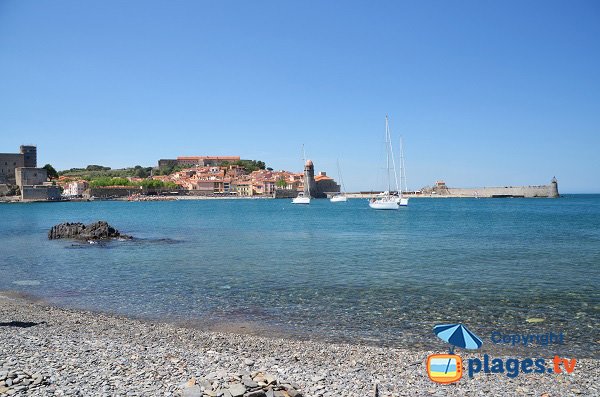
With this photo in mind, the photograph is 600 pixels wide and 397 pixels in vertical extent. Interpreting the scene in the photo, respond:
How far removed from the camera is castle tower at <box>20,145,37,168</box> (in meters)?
132

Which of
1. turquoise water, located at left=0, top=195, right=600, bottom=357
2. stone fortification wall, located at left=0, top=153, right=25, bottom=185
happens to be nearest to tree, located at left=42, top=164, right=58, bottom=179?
stone fortification wall, located at left=0, top=153, right=25, bottom=185

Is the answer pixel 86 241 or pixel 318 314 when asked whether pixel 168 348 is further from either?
pixel 86 241

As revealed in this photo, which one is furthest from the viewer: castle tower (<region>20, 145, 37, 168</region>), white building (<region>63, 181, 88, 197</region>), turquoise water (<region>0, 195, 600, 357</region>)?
white building (<region>63, 181, 88, 197</region>)

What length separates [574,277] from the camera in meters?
14.9

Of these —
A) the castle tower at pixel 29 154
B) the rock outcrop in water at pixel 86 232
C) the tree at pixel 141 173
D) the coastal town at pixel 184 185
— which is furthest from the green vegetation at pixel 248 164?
the rock outcrop in water at pixel 86 232

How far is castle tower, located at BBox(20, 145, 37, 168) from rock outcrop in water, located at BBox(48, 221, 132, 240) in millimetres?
117392

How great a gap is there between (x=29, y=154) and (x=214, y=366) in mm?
147079

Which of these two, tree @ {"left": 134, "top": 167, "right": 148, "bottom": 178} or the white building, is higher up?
tree @ {"left": 134, "top": 167, "right": 148, "bottom": 178}

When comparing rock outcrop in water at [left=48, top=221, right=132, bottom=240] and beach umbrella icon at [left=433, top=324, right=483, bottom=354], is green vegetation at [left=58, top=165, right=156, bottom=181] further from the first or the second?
beach umbrella icon at [left=433, top=324, right=483, bottom=354]

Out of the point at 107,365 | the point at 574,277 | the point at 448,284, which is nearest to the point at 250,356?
the point at 107,365

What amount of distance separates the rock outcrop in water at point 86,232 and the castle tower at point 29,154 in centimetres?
11739

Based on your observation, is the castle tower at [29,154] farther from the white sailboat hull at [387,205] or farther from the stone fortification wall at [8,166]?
the white sailboat hull at [387,205]

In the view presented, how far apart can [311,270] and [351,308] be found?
595 cm

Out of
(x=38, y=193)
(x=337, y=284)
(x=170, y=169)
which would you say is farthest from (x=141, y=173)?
(x=337, y=284)
